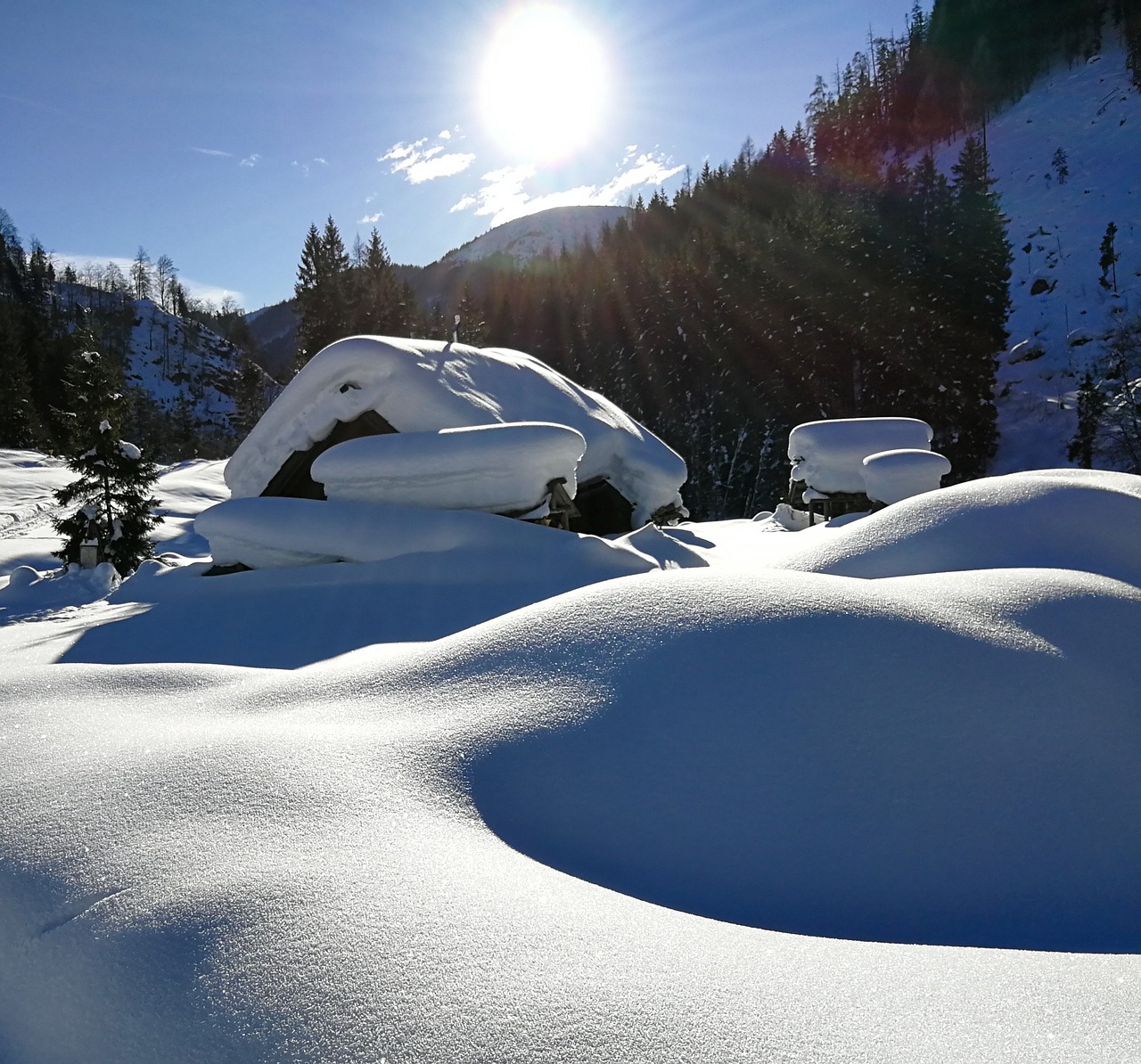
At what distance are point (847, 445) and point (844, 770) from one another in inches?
587

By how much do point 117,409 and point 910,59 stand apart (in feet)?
265

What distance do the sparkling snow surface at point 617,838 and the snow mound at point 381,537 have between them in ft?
11.1

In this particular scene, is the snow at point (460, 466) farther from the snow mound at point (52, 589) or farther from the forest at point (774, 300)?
the forest at point (774, 300)

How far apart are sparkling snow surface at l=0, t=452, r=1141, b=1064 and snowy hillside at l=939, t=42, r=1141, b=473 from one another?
120ft

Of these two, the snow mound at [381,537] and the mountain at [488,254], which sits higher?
the mountain at [488,254]

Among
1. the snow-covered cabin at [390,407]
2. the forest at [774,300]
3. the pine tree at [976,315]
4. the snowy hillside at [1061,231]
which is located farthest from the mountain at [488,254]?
the snow-covered cabin at [390,407]

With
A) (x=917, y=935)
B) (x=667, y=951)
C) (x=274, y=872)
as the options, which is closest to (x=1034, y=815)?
(x=917, y=935)

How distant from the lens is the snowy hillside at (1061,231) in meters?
36.5

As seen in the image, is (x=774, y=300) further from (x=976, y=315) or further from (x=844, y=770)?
(x=844, y=770)

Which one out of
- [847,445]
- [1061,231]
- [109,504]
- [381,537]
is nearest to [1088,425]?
[847,445]

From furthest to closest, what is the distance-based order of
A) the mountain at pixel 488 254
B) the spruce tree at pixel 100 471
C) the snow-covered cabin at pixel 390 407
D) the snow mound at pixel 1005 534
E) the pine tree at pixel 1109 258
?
1. the mountain at pixel 488 254
2. the pine tree at pixel 1109 258
3. the spruce tree at pixel 100 471
4. the snow-covered cabin at pixel 390 407
5. the snow mound at pixel 1005 534

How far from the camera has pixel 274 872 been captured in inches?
64.7

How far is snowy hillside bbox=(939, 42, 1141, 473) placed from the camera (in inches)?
1438

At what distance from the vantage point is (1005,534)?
14.3 ft
